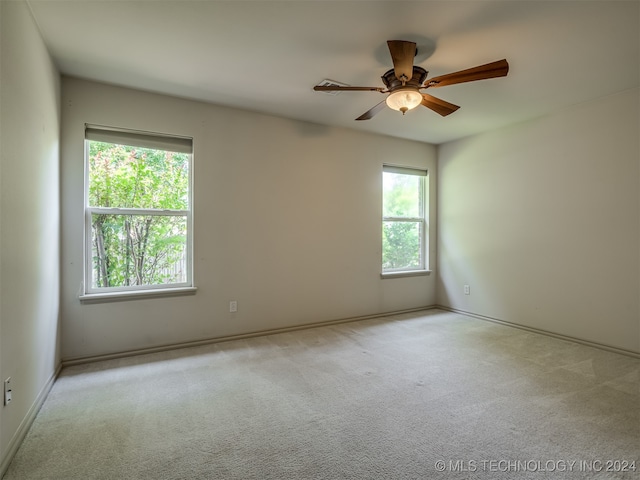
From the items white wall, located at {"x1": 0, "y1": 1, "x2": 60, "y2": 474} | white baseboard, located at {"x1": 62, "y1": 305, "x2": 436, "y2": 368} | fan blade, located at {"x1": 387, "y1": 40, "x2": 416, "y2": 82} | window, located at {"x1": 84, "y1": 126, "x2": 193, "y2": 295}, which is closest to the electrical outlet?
white wall, located at {"x1": 0, "y1": 1, "x2": 60, "y2": 474}

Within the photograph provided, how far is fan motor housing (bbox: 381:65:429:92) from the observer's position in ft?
7.67

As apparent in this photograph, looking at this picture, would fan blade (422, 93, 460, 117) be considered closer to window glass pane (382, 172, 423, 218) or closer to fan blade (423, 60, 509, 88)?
fan blade (423, 60, 509, 88)

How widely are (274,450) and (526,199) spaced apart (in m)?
3.76

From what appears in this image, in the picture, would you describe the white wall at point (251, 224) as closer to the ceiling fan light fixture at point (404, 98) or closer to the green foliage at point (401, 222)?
the green foliage at point (401, 222)


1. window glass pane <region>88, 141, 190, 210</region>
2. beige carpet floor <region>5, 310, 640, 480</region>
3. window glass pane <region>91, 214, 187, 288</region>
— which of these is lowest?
beige carpet floor <region>5, 310, 640, 480</region>

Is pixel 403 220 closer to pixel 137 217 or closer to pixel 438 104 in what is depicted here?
pixel 438 104

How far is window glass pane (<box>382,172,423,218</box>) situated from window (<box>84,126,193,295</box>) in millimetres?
2617

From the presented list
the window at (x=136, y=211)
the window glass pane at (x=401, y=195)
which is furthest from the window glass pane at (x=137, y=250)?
the window glass pane at (x=401, y=195)

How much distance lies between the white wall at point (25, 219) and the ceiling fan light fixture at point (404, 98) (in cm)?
223

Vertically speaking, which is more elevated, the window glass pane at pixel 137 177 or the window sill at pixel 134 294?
the window glass pane at pixel 137 177

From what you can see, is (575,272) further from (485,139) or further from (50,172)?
(50,172)

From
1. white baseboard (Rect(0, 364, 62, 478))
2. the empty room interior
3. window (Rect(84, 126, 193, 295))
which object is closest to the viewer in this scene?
white baseboard (Rect(0, 364, 62, 478))

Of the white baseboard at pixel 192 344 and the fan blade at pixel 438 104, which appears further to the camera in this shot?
the white baseboard at pixel 192 344

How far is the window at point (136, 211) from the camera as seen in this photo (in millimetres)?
2949
